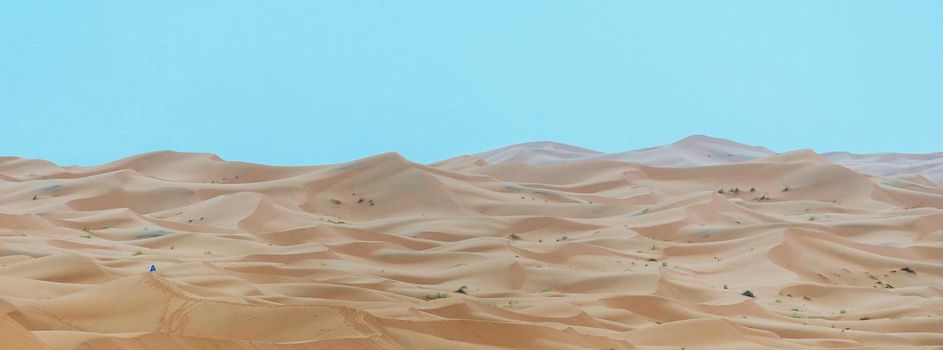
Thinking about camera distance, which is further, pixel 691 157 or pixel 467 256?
pixel 691 157

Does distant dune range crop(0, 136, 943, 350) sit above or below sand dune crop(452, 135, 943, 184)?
below

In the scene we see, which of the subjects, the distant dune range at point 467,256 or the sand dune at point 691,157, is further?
the sand dune at point 691,157

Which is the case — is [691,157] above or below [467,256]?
above

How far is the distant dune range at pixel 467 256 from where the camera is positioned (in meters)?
8.56

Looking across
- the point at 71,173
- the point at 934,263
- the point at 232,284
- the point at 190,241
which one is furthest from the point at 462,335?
the point at 71,173

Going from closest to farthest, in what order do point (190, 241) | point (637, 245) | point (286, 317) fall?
point (286, 317), point (190, 241), point (637, 245)

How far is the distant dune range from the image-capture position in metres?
8.56

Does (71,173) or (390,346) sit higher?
(71,173)

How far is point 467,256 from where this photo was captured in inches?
572

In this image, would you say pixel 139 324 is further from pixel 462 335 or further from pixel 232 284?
pixel 232 284

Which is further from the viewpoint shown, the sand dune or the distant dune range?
the sand dune

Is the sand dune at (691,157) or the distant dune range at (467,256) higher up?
the sand dune at (691,157)

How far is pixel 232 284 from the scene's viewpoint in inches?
432

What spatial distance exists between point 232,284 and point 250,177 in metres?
12.0
